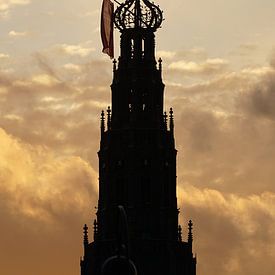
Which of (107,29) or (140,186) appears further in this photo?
(140,186)

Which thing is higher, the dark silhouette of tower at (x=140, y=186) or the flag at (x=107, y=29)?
the flag at (x=107, y=29)

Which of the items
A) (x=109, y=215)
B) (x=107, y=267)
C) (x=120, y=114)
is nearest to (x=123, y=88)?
(x=120, y=114)

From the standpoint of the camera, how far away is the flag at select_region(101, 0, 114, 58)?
185 m

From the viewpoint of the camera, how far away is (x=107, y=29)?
187000mm

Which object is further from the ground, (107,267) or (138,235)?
(138,235)

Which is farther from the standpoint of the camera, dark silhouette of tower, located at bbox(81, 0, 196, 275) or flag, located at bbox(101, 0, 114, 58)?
dark silhouette of tower, located at bbox(81, 0, 196, 275)

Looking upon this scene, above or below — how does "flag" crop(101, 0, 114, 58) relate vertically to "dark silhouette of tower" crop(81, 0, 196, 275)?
above

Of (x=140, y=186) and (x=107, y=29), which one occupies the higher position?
(x=107, y=29)

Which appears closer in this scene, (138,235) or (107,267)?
(107,267)

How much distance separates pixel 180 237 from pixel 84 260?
12432mm

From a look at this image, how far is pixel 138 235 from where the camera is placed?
637 feet

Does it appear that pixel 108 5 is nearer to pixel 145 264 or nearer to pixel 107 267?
pixel 145 264

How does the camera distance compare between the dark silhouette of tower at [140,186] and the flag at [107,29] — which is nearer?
the flag at [107,29]

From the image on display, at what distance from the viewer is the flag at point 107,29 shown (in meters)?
185
